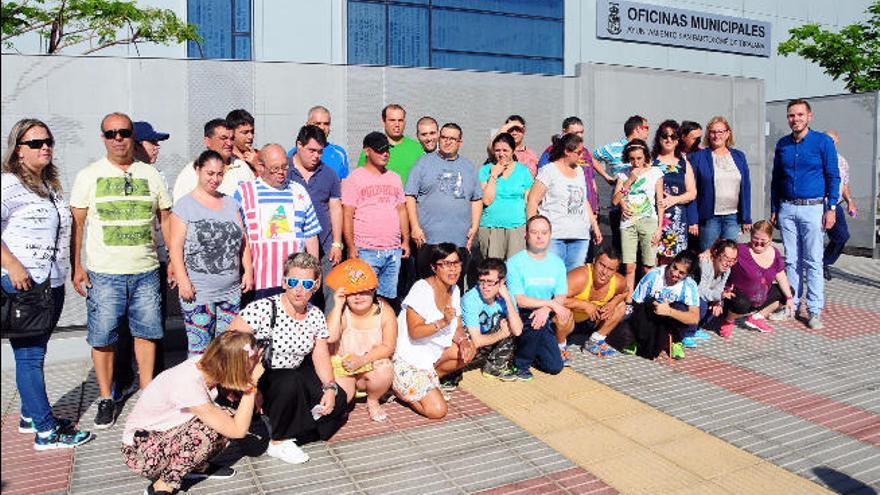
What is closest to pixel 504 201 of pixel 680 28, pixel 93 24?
pixel 93 24

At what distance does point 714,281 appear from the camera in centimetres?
671

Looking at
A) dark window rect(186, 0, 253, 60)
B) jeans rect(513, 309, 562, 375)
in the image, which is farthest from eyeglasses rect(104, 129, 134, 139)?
dark window rect(186, 0, 253, 60)

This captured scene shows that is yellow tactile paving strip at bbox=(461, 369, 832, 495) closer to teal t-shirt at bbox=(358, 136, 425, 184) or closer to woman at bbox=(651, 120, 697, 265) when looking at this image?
teal t-shirt at bbox=(358, 136, 425, 184)

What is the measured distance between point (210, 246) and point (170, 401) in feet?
4.02

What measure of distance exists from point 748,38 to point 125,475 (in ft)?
87.7

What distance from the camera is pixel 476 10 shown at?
22.8 m

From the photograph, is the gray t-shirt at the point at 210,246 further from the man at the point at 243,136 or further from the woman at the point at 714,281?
the woman at the point at 714,281

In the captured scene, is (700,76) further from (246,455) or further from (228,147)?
(246,455)

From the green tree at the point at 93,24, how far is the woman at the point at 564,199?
12.0m

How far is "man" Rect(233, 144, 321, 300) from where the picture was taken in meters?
4.79

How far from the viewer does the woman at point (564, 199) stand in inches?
249

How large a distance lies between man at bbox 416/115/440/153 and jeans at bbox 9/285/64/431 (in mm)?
3312

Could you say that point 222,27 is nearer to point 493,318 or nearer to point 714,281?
point 714,281

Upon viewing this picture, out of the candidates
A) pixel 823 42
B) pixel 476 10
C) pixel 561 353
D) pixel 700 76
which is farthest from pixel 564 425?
pixel 476 10
